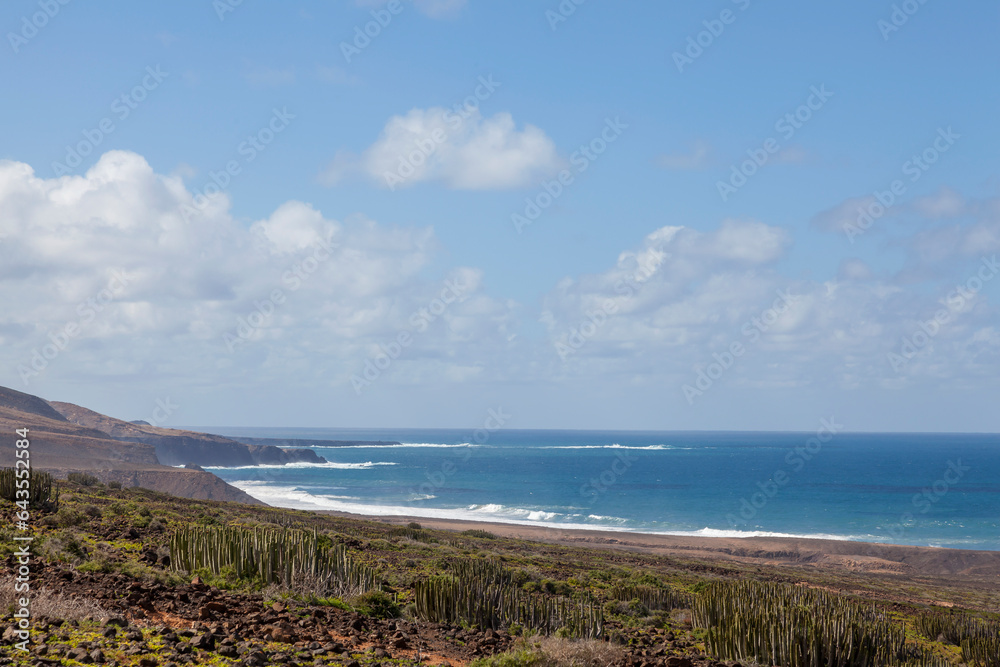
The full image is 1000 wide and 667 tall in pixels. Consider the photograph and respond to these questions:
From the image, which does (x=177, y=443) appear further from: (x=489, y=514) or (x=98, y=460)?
(x=489, y=514)

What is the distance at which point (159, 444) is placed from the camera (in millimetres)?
116625

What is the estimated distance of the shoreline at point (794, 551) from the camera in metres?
44.0

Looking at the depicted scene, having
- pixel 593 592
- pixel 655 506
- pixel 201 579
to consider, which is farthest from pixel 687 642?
pixel 655 506

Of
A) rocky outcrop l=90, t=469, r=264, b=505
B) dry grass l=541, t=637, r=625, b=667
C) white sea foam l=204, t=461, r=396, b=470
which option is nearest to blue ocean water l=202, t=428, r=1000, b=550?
white sea foam l=204, t=461, r=396, b=470

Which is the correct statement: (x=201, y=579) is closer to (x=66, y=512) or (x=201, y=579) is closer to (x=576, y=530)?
(x=66, y=512)

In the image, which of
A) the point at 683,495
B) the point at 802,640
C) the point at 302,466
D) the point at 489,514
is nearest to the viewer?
the point at 802,640

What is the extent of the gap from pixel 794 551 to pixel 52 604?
49.4m

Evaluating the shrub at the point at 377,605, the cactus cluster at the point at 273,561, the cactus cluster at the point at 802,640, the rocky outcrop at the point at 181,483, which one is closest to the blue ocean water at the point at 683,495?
the rocky outcrop at the point at 181,483

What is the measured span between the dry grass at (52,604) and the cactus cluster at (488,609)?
15.5ft

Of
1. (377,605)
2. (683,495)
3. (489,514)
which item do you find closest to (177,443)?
(489,514)

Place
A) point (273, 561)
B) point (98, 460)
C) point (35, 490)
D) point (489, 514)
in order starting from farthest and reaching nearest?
1. point (489, 514)
2. point (98, 460)
3. point (35, 490)
4. point (273, 561)

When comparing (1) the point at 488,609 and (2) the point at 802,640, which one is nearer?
(2) the point at 802,640

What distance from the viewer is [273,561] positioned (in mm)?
11969

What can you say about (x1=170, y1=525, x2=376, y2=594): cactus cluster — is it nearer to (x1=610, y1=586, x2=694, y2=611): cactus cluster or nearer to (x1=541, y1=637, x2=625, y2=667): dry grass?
(x1=541, y1=637, x2=625, y2=667): dry grass
